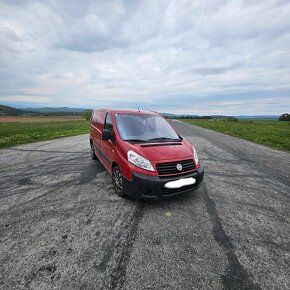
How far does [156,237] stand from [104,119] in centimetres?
379

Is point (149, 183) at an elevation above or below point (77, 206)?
above

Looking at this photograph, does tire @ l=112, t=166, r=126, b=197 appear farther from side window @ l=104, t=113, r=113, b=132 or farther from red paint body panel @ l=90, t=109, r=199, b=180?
side window @ l=104, t=113, r=113, b=132

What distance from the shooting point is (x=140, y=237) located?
2916mm

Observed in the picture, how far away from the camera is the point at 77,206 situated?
3828mm

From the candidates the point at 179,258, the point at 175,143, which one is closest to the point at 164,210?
the point at 179,258

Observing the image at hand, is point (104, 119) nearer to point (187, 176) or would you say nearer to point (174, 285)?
point (187, 176)

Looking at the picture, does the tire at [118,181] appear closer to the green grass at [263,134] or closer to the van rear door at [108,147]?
the van rear door at [108,147]

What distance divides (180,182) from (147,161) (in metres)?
0.75

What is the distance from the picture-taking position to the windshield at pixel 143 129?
453 cm

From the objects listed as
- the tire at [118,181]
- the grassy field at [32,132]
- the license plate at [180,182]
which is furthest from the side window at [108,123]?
the grassy field at [32,132]

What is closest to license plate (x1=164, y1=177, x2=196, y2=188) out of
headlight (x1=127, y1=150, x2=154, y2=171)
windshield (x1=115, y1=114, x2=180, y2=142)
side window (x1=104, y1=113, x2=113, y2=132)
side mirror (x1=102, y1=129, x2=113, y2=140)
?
headlight (x1=127, y1=150, x2=154, y2=171)

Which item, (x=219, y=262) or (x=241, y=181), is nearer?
(x=219, y=262)

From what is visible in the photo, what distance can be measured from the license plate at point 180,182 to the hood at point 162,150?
44 cm

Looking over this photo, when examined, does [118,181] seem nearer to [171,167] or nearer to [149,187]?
[149,187]
